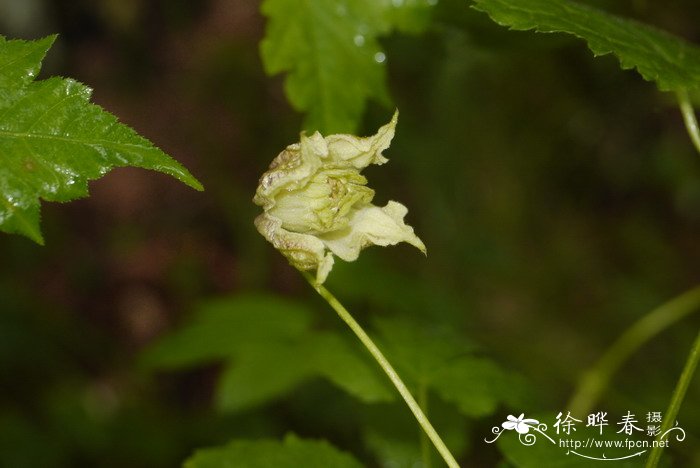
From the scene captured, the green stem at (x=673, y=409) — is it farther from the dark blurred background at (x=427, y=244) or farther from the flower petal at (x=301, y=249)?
the dark blurred background at (x=427, y=244)

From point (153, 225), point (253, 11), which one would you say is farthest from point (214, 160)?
point (253, 11)

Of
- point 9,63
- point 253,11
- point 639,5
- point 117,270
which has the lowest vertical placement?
point 117,270

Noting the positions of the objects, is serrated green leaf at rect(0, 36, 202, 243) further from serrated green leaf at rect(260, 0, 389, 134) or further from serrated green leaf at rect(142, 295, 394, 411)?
serrated green leaf at rect(142, 295, 394, 411)

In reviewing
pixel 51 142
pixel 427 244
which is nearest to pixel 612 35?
pixel 51 142

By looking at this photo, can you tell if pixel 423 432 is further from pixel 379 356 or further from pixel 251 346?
pixel 251 346

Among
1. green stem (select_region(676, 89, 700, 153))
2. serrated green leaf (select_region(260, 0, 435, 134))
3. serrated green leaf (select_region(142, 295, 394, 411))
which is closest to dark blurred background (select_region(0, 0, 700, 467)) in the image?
serrated green leaf (select_region(142, 295, 394, 411))

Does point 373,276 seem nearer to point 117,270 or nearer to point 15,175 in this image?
point 15,175

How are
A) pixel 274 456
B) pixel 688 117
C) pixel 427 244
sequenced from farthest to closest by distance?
1. pixel 427 244
2. pixel 688 117
3. pixel 274 456
